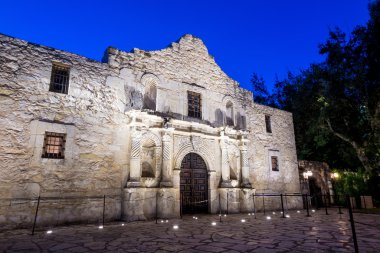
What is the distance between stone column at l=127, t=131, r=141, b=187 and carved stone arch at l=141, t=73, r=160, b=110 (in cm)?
161

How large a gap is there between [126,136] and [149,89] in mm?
2531

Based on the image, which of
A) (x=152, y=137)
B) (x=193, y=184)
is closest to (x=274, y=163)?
(x=193, y=184)

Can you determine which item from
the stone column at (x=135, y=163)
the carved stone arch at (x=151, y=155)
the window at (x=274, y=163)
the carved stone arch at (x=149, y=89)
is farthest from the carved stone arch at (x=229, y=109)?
the stone column at (x=135, y=163)

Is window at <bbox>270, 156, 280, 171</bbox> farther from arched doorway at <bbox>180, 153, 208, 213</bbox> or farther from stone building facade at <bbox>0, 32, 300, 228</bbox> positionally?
arched doorway at <bbox>180, 153, 208, 213</bbox>

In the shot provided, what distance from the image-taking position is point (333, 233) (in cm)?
600

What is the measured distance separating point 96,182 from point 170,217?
3025 mm

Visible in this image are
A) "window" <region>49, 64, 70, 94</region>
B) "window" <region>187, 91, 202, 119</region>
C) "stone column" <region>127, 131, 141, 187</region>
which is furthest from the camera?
"window" <region>187, 91, 202, 119</region>

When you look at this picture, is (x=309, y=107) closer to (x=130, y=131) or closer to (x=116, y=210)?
(x=130, y=131)

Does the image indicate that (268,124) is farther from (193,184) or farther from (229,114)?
(193,184)

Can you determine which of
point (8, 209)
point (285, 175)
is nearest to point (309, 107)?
point (285, 175)

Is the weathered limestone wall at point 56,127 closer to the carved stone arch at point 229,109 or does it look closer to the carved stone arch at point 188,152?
the carved stone arch at point 188,152

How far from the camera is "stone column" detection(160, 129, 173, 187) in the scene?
9.77m

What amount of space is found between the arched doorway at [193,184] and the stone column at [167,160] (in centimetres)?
105

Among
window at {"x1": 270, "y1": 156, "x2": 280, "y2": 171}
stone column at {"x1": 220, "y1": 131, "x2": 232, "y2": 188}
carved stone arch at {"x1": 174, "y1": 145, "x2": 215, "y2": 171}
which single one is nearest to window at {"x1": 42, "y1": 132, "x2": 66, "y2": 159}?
carved stone arch at {"x1": 174, "y1": 145, "x2": 215, "y2": 171}
